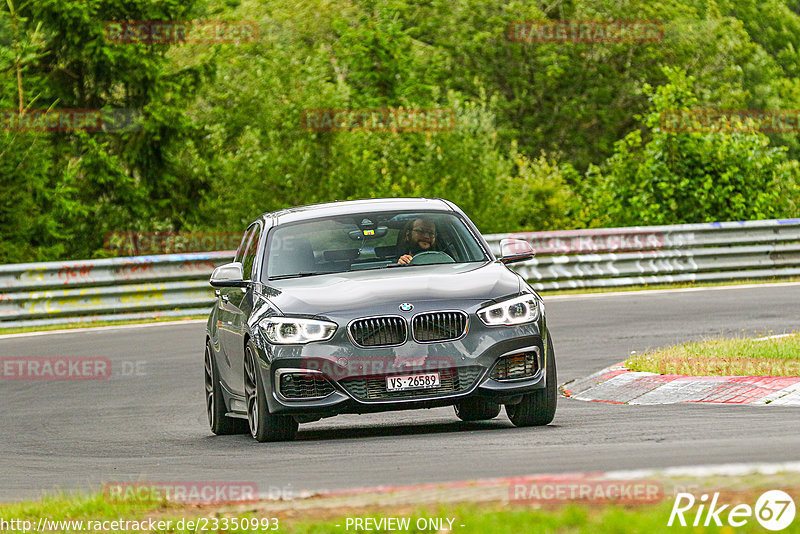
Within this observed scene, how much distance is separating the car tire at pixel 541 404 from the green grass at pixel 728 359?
2274 mm

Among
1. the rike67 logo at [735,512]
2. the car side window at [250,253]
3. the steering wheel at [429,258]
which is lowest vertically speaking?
the car side window at [250,253]

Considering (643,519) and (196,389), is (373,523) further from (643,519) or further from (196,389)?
(196,389)

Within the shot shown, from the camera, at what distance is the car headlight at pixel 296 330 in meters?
9.75

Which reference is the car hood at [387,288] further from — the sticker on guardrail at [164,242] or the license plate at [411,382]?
the sticker on guardrail at [164,242]

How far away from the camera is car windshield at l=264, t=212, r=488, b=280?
430 inches

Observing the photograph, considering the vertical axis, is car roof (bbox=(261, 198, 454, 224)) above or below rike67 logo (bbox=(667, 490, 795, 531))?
below

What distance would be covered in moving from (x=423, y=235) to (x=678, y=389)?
2.43 metres

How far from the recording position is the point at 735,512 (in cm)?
552

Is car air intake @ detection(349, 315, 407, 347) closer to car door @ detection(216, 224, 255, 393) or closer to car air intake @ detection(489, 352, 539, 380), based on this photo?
car air intake @ detection(489, 352, 539, 380)

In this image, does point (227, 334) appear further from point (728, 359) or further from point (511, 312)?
point (728, 359)

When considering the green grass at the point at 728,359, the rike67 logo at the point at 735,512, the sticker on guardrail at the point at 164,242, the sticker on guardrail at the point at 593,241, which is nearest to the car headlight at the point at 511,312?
the green grass at the point at 728,359

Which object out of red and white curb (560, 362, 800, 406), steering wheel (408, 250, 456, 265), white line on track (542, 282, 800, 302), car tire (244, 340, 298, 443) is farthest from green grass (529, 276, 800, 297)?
car tire (244, 340, 298, 443)

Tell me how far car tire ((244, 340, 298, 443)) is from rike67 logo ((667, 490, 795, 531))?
15.6ft

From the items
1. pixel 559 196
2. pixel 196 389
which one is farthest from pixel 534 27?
pixel 196 389
